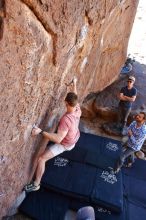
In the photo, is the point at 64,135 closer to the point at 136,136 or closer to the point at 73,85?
the point at 73,85

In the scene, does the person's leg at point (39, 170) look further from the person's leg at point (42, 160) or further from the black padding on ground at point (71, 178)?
the black padding on ground at point (71, 178)

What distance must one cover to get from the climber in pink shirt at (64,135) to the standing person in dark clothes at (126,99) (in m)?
2.63

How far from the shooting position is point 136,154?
7555 mm

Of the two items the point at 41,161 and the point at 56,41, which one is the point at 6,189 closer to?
the point at 41,161

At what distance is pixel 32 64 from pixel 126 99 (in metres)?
4.46

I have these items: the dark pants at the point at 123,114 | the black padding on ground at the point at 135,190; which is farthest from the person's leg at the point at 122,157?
the dark pants at the point at 123,114

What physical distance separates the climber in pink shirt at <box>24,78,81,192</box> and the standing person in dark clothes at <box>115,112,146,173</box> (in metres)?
1.39

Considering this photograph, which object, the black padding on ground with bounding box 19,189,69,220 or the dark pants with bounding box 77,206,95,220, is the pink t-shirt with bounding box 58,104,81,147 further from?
the dark pants with bounding box 77,206,95,220

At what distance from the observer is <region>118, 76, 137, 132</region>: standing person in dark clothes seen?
7.71 meters

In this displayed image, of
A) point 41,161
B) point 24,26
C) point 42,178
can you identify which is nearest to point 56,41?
point 24,26

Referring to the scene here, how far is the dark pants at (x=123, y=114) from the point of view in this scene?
317 inches

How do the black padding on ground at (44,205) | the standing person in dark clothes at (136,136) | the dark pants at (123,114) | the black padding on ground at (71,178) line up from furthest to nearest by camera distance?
the dark pants at (123,114) < the standing person in dark clothes at (136,136) < the black padding on ground at (71,178) < the black padding on ground at (44,205)

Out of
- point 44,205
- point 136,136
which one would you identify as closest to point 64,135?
point 44,205

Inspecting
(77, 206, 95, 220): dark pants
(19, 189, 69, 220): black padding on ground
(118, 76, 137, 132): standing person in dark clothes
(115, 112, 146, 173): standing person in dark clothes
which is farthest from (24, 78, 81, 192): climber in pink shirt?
(118, 76, 137, 132): standing person in dark clothes
